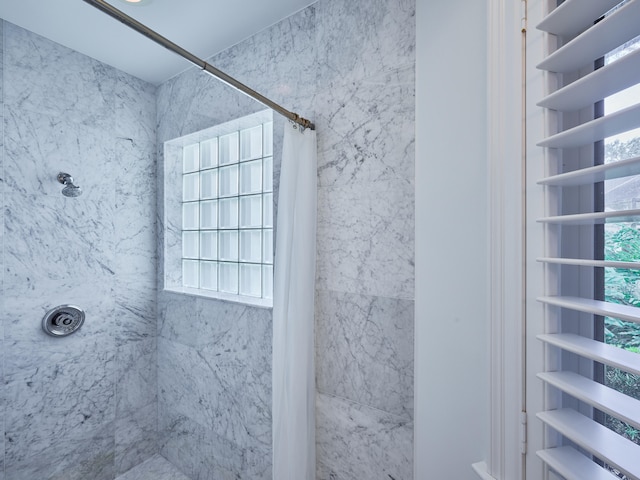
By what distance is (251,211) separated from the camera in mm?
1803

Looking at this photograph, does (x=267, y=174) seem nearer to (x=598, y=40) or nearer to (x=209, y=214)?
(x=209, y=214)

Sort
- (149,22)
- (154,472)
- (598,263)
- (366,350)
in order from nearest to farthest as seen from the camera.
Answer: (598,263)
(366,350)
(149,22)
(154,472)

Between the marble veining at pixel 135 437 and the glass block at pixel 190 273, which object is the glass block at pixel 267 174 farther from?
the marble veining at pixel 135 437

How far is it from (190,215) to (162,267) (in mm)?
389

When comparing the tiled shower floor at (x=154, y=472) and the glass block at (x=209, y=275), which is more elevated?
the glass block at (x=209, y=275)

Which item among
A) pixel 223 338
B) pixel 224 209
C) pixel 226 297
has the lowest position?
pixel 223 338

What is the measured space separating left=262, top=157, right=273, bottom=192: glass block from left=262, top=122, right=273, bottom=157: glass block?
0.13 feet

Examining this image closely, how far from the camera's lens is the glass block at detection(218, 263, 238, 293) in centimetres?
188

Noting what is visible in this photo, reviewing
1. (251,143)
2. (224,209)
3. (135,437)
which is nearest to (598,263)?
(251,143)

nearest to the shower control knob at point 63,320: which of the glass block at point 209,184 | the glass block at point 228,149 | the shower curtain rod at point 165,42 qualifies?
the glass block at point 209,184

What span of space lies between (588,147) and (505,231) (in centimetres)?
22

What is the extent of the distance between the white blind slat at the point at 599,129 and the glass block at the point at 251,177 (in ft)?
4.70

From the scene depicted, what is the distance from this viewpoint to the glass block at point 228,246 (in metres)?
1.88

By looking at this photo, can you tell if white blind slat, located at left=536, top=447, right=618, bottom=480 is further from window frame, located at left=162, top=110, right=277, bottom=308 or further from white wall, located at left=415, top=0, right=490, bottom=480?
window frame, located at left=162, top=110, right=277, bottom=308
